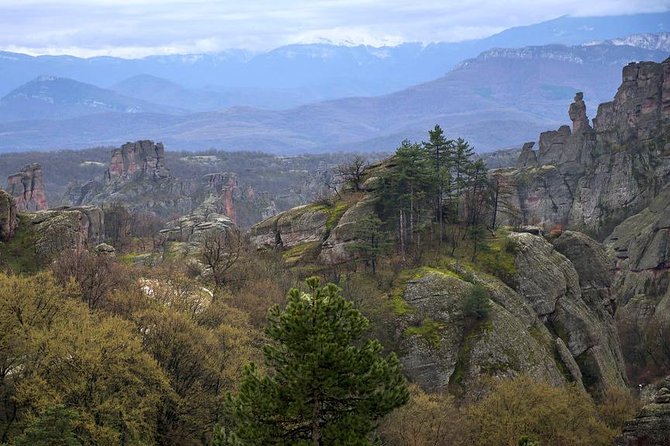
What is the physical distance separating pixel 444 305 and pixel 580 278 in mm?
19163

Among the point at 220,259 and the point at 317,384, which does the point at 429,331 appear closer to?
the point at 220,259

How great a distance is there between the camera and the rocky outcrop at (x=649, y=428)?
3516cm

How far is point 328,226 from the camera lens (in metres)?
67.9

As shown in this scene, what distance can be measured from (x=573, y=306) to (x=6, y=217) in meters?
44.6

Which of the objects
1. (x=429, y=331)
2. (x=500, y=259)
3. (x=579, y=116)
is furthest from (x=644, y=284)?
(x=579, y=116)

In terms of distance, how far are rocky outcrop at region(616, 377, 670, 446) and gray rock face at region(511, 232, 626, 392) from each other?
1971 centimetres

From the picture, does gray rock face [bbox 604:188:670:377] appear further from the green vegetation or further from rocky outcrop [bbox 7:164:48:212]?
rocky outcrop [bbox 7:164:48:212]

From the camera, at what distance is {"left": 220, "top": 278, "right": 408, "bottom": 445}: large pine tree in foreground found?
24172mm

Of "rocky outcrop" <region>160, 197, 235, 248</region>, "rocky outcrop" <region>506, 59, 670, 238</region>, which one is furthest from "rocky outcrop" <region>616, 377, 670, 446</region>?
"rocky outcrop" <region>506, 59, 670, 238</region>

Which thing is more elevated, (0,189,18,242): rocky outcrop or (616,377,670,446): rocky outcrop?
(0,189,18,242): rocky outcrop

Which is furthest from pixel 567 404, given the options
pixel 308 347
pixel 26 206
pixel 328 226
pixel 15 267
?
pixel 26 206

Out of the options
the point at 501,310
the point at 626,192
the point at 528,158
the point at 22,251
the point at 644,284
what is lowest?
the point at 644,284

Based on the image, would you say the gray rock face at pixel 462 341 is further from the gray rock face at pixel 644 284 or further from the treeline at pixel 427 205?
Answer: the gray rock face at pixel 644 284

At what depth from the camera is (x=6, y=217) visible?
5684cm
